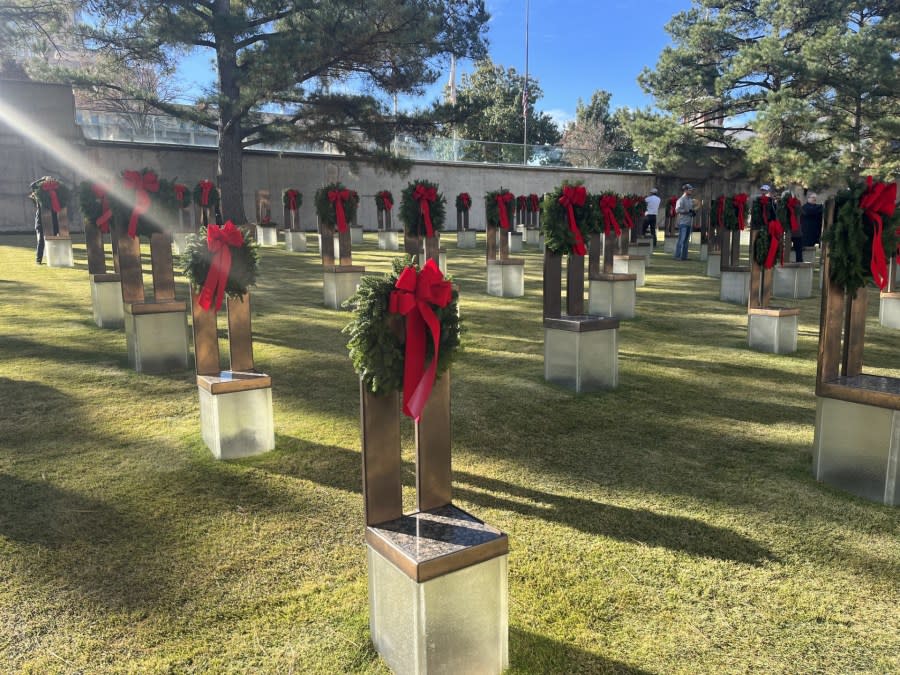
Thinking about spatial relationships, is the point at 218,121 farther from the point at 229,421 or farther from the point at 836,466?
the point at 836,466

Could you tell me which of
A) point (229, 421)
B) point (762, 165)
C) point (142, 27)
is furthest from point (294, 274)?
point (762, 165)

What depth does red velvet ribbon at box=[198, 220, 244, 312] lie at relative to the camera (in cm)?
361

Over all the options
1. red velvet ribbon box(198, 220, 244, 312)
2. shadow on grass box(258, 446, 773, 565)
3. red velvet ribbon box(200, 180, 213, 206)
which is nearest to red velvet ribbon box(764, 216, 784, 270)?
shadow on grass box(258, 446, 773, 565)

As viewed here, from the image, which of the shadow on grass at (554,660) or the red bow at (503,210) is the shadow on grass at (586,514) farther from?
the red bow at (503,210)

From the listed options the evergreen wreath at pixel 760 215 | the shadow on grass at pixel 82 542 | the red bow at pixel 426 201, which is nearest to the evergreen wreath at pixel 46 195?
the red bow at pixel 426 201

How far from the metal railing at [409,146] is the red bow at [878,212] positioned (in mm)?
18743

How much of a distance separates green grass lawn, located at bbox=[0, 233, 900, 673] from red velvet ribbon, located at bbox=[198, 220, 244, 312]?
2.92ft

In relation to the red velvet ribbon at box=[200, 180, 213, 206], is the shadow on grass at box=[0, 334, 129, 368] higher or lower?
lower

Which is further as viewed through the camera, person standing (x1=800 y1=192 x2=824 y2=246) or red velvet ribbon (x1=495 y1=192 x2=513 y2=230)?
person standing (x1=800 y1=192 x2=824 y2=246)

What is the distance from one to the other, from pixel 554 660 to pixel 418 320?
3.81ft

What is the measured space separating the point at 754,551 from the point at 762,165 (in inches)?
1103

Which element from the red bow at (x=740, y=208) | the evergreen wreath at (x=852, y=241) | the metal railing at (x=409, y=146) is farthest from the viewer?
the metal railing at (x=409, y=146)

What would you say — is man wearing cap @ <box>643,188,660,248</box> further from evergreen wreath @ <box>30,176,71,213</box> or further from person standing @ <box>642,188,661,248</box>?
evergreen wreath @ <box>30,176,71,213</box>

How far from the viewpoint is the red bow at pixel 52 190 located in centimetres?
1137
